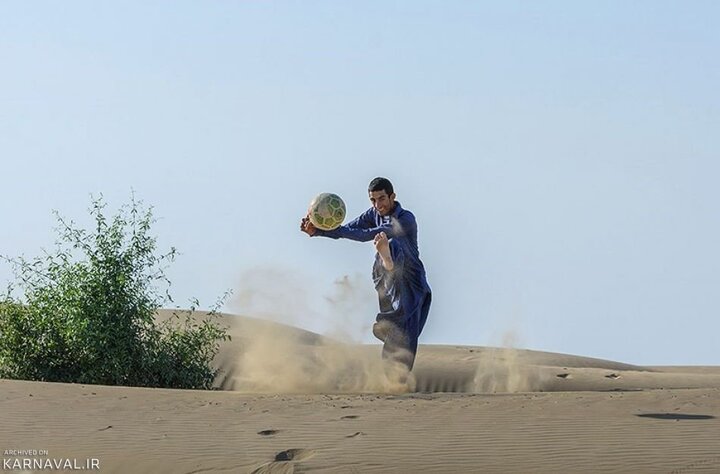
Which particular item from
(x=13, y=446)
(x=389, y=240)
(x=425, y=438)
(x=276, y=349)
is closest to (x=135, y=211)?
(x=276, y=349)

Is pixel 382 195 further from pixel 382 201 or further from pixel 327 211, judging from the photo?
pixel 327 211

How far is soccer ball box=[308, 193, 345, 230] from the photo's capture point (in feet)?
41.4

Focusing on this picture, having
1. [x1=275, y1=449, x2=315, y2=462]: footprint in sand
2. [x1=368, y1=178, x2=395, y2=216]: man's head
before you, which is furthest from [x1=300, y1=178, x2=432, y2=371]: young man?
[x1=275, y1=449, x2=315, y2=462]: footprint in sand

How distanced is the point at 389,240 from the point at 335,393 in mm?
1483

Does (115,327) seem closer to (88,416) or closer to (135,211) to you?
(135,211)

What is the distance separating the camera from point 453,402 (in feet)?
37.2

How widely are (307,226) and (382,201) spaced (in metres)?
0.81

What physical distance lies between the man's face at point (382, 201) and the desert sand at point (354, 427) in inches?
57.2

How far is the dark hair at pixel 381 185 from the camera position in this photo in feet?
41.1

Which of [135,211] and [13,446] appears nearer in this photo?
[13,446]

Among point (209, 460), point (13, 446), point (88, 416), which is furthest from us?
point (88, 416)

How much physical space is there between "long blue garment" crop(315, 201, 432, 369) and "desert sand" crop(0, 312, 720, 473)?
0.40 metres

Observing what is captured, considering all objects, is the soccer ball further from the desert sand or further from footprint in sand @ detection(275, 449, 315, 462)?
footprint in sand @ detection(275, 449, 315, 462)

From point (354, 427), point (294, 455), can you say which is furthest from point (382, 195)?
point (294, 455)
